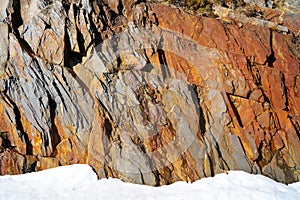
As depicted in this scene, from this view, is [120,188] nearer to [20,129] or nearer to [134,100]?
[134,100]

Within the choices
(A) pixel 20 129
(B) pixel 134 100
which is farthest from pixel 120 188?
(A) pixel 20 129

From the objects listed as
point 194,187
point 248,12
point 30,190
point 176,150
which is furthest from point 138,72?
point 248,12

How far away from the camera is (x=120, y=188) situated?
6738 mm

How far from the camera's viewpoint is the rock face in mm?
7371

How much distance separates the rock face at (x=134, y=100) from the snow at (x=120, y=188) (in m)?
0.28

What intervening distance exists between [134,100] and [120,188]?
8.20 ft

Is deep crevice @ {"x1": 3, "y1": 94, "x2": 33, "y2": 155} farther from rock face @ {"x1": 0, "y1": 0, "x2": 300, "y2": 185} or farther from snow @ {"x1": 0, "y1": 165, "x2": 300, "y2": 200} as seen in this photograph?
snow @ {"x1": 0, "y1": 165, "x2": 300, "y2": 200}

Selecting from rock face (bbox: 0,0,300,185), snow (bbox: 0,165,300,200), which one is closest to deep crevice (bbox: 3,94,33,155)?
rock face (bbox: 0,0,300,185)

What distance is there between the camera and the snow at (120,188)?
6469 millimetres

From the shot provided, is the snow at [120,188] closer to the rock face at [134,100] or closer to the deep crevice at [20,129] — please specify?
the rock face at [134,100]

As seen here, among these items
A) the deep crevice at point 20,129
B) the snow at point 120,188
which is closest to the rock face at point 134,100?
the deep crevice at point 20,129

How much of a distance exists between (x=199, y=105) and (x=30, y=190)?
5067 millimetres

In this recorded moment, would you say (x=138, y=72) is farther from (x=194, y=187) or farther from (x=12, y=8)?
(x=12, y=8)

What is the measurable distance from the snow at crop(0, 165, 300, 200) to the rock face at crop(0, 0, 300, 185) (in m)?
0.28
